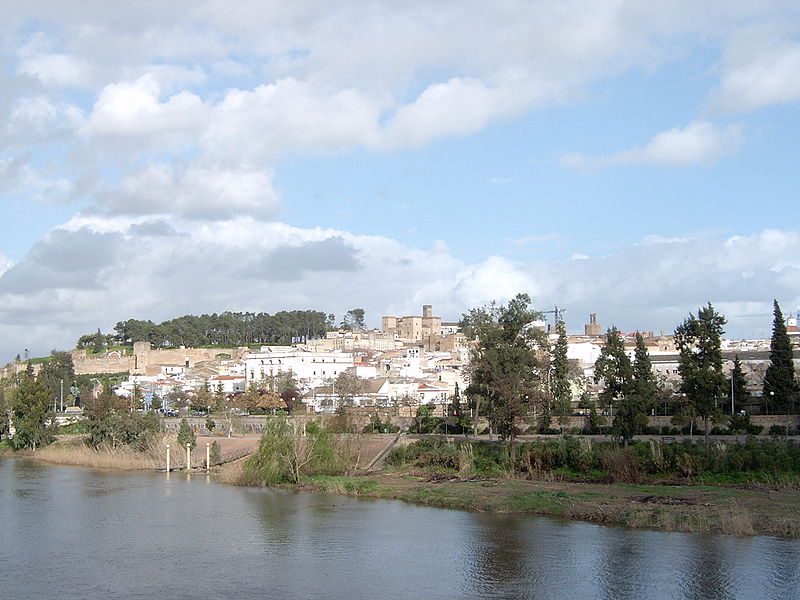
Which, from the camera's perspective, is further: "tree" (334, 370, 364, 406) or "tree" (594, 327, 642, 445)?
"tree" (334, 370, 364, 406)

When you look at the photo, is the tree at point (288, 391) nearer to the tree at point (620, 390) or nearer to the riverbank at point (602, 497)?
the tree at point (620, 390)

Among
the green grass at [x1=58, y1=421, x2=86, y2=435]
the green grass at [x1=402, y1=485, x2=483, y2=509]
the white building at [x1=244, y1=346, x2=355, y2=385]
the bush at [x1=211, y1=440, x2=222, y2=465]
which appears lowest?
the green grass at [x1=402, y1=485, x2=483, y2=509]

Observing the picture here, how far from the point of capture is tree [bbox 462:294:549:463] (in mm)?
35406

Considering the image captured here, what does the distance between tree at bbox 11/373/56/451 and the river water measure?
2440 cm

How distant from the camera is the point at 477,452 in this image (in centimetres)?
3706

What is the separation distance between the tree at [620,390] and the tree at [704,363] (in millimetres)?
2232

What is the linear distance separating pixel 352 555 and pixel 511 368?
16483 mm

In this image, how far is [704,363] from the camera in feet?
113

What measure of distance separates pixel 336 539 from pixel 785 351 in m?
30.8

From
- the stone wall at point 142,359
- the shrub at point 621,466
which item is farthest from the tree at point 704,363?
the stone wall at point 142,359

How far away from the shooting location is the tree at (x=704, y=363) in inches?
1340

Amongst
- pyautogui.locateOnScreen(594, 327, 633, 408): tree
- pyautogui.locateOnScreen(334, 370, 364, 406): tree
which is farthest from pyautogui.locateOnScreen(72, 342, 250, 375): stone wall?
pyautogui.locateOnScreen(594, 327, 633, 408): tree

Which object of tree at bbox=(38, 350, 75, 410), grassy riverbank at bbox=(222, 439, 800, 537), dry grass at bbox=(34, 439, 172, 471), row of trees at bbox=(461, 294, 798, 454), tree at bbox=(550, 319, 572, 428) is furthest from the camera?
tree at bbox=(38, 350, 75, 410)

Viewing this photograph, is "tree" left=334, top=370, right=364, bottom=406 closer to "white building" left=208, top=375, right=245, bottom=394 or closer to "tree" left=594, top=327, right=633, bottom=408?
"white building" left=208, top=375, right=245, bottom=394
